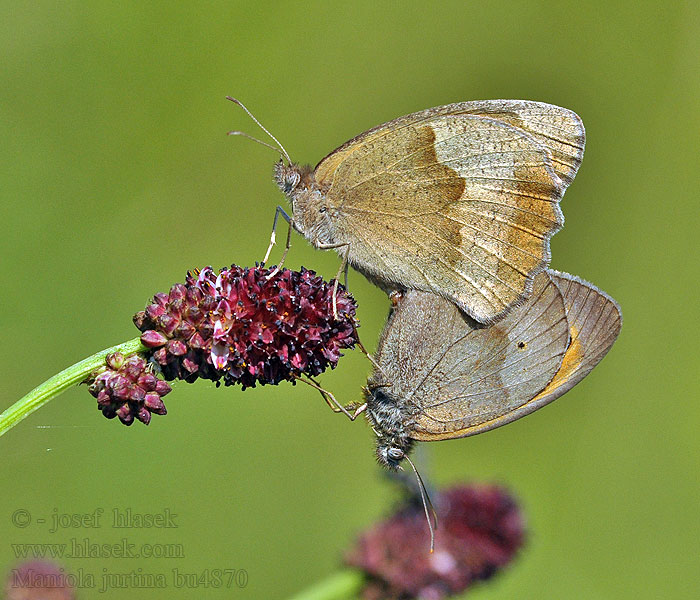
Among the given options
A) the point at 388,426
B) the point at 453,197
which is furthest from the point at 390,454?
the point at 453,197

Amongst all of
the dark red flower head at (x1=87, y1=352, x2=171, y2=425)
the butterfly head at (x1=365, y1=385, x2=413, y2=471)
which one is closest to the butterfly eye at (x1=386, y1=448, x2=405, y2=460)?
the butterfly head at (x1=365, y1=385, x2=413, y2=471)

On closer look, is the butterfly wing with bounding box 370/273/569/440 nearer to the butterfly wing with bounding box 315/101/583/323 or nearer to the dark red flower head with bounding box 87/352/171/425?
the butterfly wing with bounding box 315/101/583/323

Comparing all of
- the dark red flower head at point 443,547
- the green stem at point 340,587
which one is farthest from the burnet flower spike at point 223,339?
the dark red flower head at point 443,547

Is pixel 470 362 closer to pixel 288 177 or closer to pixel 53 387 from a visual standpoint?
pixel 288 177

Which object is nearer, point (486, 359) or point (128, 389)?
point (128, 389)

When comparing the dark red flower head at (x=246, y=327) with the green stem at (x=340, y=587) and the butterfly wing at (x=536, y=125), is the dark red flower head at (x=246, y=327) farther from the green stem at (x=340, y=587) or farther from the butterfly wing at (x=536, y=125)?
the green stem at (x=340, y=587)

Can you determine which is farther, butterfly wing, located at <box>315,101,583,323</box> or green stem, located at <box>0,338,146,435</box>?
butterfly wing, located at <box>315,101,583,323</box>

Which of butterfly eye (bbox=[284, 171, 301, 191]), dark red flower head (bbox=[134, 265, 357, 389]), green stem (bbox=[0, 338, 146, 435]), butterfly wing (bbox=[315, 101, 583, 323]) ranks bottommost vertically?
green stem (bbox=[0, 338, 146, 435])
